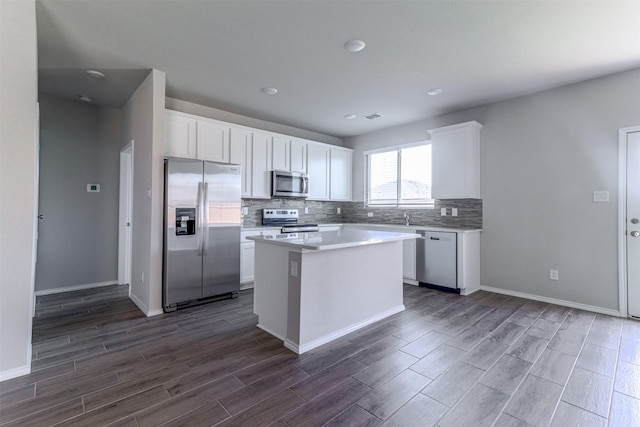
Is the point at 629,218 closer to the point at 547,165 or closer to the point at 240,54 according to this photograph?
the point at 547,165

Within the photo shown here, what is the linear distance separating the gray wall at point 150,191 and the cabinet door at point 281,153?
6.13ft

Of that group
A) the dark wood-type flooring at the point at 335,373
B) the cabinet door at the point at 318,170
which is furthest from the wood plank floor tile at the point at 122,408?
the cabinet door at the point at 318,170

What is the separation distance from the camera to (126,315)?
10.8 ft

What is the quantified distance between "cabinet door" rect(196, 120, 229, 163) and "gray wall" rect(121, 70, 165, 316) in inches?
27.6

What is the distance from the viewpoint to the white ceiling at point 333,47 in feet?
7.43

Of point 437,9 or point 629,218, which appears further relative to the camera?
point 629,218

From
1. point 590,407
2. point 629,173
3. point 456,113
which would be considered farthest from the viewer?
point 456,113

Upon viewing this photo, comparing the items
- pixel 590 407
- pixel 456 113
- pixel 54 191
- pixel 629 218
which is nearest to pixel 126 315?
pixel 54 191

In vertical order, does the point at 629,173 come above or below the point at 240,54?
below

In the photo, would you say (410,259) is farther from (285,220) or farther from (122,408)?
(122,408)

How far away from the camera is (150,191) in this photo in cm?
334

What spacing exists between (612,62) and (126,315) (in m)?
5.87

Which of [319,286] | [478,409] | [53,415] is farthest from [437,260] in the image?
[53,415]

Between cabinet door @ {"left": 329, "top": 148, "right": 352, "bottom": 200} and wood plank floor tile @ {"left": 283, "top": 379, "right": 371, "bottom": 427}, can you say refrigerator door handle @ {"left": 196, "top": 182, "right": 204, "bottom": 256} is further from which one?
cabinet door @ {"left": 329, "top": 148, "right": 352, "bottom": 200}
